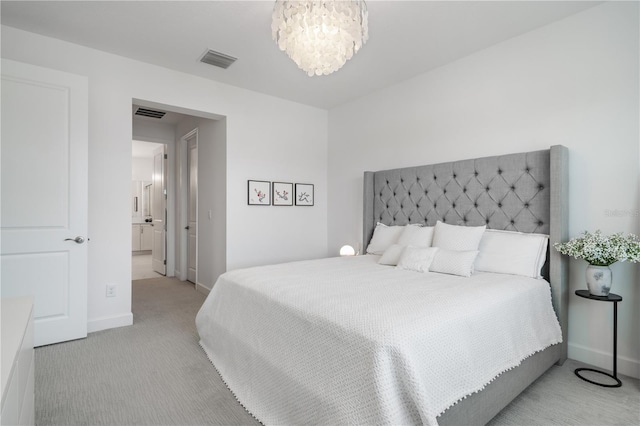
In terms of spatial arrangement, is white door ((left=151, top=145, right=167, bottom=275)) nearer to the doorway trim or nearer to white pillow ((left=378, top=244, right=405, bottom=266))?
the doorway trim

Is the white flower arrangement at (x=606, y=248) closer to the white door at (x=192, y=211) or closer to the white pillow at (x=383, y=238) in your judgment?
the white pillow at (x=383, y=238)

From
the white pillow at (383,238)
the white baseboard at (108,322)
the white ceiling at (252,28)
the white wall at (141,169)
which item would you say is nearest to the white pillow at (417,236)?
the white pillow at (383,238)

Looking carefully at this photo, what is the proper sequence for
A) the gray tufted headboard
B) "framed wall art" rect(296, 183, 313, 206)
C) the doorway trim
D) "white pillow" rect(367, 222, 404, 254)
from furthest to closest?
the doorway trim, "framed wall art" rect(296, 183, 313, 206), "white pillow" rect(367, 222, 404, 254), the gray tufted headboard

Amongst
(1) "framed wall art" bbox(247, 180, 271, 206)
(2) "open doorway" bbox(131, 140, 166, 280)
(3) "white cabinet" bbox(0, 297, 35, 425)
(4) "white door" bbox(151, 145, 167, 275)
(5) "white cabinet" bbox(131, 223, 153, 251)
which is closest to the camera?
(3) "white cabinet" bbox(0, 297, 35, 425)

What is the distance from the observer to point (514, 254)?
2.41m

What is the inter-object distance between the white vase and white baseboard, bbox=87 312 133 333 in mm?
3795

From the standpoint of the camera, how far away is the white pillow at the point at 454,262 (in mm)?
2365

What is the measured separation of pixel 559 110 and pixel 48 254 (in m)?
4.19

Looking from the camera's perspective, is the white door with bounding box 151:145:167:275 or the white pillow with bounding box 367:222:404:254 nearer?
the white pillow with bounding box 367:222:404:254

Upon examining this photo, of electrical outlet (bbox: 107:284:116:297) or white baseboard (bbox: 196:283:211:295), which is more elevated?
electrical outlet (bbox: 107:284:116:297)

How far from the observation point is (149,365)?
2.33 meters

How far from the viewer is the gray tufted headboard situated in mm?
2332

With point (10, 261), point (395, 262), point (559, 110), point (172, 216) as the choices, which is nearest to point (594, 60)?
point (559, 110)

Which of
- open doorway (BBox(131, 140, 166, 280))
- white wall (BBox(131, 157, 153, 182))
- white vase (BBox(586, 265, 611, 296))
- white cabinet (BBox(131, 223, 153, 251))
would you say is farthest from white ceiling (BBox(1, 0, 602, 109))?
white wall (BBox(131, 157, 153, 182))
